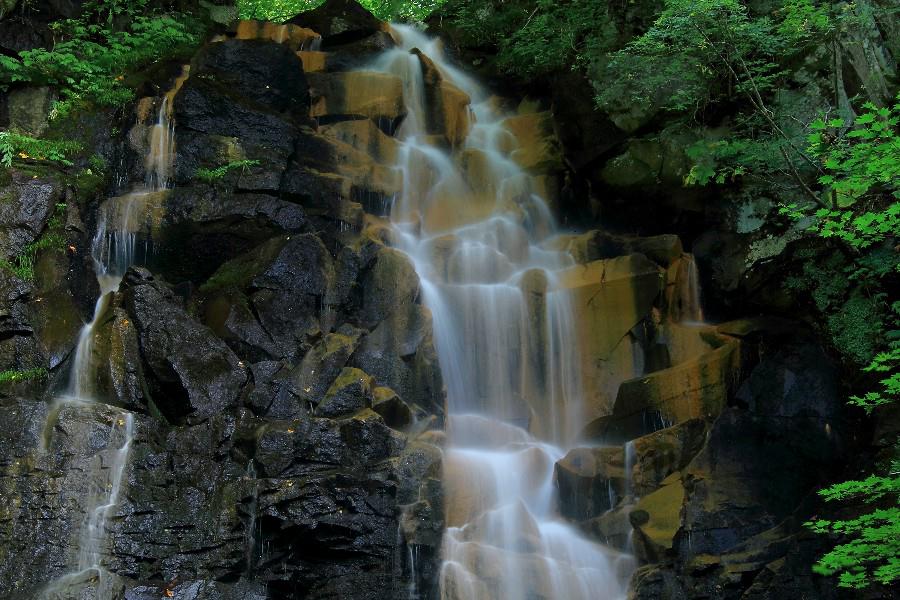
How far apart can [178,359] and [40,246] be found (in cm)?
285

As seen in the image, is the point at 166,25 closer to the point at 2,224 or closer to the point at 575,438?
the point at 2,224

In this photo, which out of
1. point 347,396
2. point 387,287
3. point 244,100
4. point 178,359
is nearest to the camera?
point 178,359

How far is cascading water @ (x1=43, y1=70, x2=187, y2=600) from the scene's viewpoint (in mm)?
7840

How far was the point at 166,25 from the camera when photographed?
1499 cm

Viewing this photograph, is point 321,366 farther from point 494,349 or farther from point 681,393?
point 681,393

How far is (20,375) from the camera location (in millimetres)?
9359

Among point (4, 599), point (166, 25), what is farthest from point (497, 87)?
point (4, 599)

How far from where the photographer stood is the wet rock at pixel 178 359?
941cm

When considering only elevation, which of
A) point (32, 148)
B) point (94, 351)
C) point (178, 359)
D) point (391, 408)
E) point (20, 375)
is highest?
point (32, 148)

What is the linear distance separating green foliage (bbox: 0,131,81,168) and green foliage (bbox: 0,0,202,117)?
40.1 inches

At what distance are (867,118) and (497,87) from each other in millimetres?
11355

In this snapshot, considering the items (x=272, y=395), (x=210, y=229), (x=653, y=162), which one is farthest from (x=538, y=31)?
(x=272, y=395)

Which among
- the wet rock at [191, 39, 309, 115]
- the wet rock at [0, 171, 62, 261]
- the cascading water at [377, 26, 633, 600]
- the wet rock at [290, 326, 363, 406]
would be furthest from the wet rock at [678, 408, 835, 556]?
the wet rock at [0, 171, 62, 261]

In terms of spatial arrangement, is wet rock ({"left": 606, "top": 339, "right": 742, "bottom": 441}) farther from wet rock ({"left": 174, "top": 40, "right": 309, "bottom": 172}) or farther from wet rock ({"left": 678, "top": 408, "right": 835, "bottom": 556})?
wet rock ({"left": 174, "top": 40, "right": 309, "bottom": 172})
